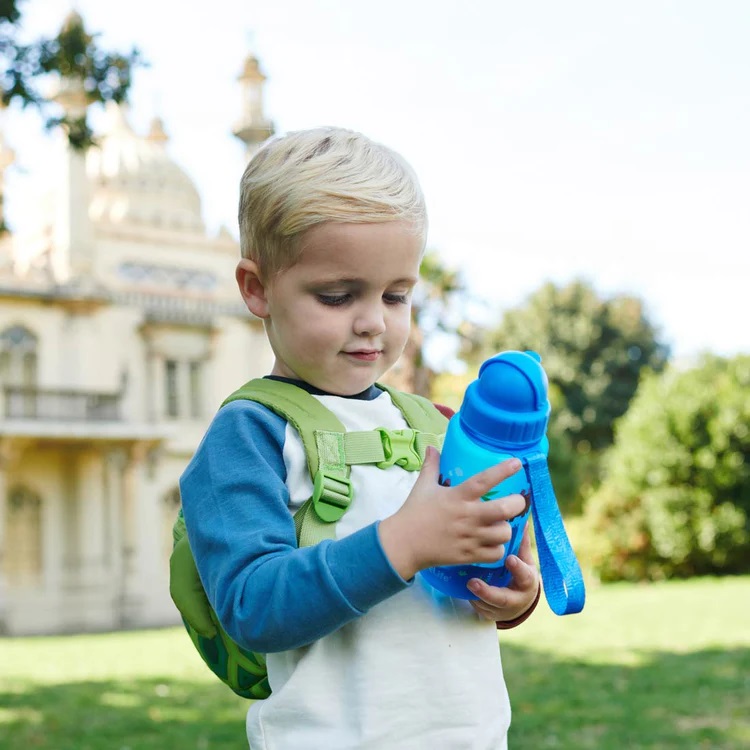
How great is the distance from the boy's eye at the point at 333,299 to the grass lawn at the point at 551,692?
14.8ft

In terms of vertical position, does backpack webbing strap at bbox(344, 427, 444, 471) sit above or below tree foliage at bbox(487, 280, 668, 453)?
below

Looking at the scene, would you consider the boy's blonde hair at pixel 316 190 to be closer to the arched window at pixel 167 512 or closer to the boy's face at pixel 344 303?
the boy's face at pixel 344 303

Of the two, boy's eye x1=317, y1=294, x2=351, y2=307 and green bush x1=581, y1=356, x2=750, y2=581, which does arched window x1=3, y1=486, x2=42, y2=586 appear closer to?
green bush x1=581, y1=356, x2=750, y2=581

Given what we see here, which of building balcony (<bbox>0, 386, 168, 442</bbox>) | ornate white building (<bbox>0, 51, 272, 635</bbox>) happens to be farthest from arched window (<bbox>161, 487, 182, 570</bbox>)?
building balcony (<bbox>0, 386, 168, 442</bbox>)

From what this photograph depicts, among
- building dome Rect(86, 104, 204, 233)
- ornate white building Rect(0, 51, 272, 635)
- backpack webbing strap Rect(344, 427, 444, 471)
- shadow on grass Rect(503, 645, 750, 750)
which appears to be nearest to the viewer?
backpack webbing strap Rect(344, 427, 444, 471)

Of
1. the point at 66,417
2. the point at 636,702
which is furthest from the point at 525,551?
the point at 66,417

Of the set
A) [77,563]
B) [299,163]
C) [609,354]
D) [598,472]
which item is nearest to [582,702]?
[299,163]

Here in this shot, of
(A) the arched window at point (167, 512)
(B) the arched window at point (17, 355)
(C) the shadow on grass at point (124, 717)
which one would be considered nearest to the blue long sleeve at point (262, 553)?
(C) the shadow on grass at point (124, 717)

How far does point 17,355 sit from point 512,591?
22.3 m

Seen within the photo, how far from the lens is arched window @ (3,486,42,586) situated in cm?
2194

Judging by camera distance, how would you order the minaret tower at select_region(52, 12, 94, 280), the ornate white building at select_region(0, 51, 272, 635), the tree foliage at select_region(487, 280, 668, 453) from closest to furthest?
the ornate white building at select_region(0, 51, 272, 635)
the minaret tower at select_region(52, 12, 94, 280)
the tree foliage at select_region(487, 280, 668, 453)

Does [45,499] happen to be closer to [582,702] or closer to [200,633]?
[582,702]

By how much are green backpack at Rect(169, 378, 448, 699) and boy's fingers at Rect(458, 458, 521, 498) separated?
0.31 metres

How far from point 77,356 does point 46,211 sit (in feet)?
12.1
